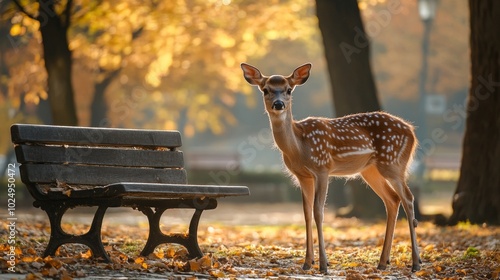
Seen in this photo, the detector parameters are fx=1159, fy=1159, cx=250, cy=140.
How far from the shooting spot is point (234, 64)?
34.8m

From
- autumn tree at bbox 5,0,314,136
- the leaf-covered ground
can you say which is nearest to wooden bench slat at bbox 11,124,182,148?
the leaf-covered ground

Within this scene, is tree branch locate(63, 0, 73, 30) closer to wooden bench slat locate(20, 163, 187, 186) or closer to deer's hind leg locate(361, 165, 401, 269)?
wooden bench slat locate(20, 163, 187, 186)

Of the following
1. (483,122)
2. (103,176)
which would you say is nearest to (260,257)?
(103,176)

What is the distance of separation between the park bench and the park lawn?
1.02 ft

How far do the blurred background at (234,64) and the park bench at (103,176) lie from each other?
5.16ft

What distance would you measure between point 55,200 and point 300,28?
2087cm

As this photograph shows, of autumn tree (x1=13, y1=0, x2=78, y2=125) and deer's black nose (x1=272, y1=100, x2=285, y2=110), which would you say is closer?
deer's black nose (x1=272, y1=100, x2=285, y2=110)

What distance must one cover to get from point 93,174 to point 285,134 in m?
1.93

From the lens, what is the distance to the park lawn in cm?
1017

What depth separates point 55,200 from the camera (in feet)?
35.5

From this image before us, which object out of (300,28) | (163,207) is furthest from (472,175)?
(300,28)

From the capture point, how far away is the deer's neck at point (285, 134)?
11.3 m

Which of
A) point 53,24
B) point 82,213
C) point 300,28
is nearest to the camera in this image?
point 53,24

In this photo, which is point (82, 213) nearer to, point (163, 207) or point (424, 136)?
point (163, 207)
